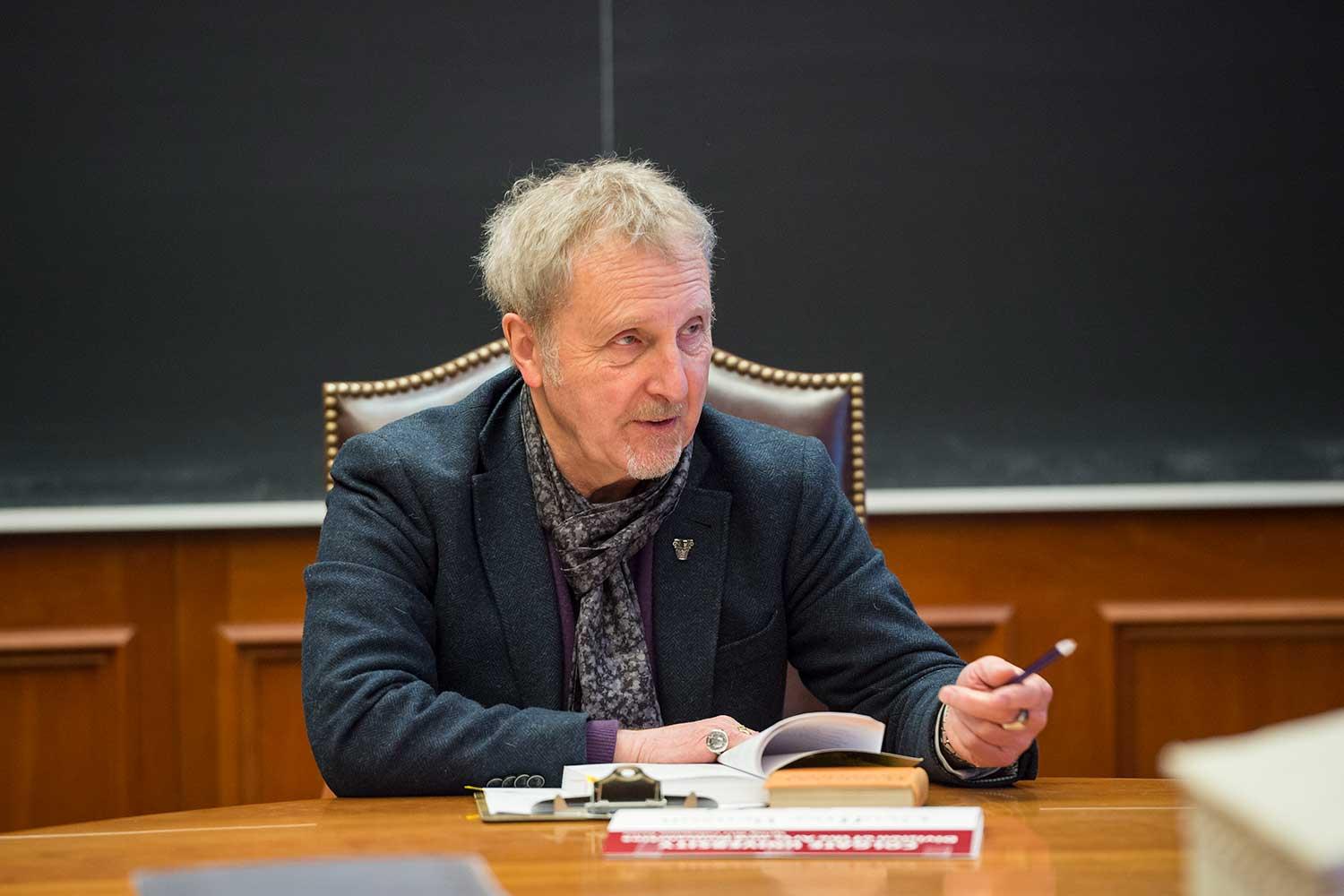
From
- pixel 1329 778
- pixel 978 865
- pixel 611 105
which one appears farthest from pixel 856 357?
pixel 1329 778

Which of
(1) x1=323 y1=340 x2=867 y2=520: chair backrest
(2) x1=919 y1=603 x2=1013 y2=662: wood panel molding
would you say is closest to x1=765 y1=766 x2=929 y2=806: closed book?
(1) x1=323 y1=340 x2=867 y2=520: chair backrest

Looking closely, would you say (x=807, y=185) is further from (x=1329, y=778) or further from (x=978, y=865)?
(x=1329, y=778)

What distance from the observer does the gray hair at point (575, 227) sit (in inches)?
72.8

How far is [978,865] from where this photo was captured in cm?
119

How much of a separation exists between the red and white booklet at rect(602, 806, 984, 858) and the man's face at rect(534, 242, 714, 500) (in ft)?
2.05

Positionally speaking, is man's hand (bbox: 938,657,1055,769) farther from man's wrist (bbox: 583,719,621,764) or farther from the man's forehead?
the man's forehead

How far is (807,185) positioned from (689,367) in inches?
52.5

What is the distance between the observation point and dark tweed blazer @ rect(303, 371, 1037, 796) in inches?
68.7

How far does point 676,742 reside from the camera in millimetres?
1606

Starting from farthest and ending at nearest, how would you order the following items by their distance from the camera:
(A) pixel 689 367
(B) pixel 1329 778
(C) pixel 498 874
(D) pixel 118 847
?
(A) pixel 689 367 < (D) pixel 118 847 < (C) pixel 498 874 < (B) pixel 1329 778

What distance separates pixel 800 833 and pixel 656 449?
0.68 m

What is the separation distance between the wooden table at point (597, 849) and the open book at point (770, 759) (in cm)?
9

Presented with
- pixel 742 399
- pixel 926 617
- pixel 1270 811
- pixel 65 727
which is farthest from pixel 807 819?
pixel 65 727

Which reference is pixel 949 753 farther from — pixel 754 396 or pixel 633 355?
pixel 754 396
